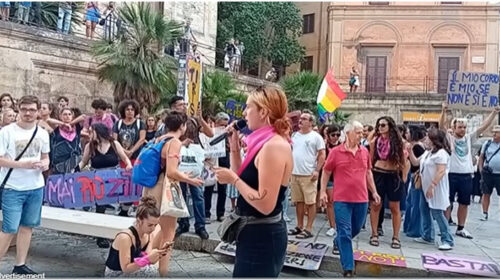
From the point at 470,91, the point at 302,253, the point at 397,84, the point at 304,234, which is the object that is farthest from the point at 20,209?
the point at 397,84

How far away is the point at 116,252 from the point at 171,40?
406 inches

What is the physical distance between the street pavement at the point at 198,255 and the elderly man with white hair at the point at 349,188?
58 centimetres

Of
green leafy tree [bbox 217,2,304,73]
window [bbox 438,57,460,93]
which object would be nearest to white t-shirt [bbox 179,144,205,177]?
green leafy tree [bbox 217,2,304,73]

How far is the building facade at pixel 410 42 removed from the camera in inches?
1236

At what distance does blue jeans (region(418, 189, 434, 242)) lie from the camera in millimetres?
6793

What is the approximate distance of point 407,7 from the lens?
3194cm

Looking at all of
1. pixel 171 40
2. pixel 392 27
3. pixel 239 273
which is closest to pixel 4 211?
pixel 239 273

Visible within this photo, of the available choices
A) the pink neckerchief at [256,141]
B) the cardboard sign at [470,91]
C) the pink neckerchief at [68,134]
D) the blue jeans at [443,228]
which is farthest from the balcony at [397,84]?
the pink neckerchief at [256,141]

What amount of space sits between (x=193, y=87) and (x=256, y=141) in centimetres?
422

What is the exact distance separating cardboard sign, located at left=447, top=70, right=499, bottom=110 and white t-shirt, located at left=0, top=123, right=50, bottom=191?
6973mm

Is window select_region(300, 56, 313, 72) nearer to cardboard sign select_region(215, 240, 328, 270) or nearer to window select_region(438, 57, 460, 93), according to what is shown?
window select_region(438, 57, 460, 93)

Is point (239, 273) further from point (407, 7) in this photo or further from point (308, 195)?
point (407, 7)

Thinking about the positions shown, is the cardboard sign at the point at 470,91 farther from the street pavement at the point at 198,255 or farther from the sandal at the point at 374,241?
the sandal at the point at 374,241

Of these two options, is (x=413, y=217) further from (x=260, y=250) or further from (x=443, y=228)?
(x=260, y=250)
